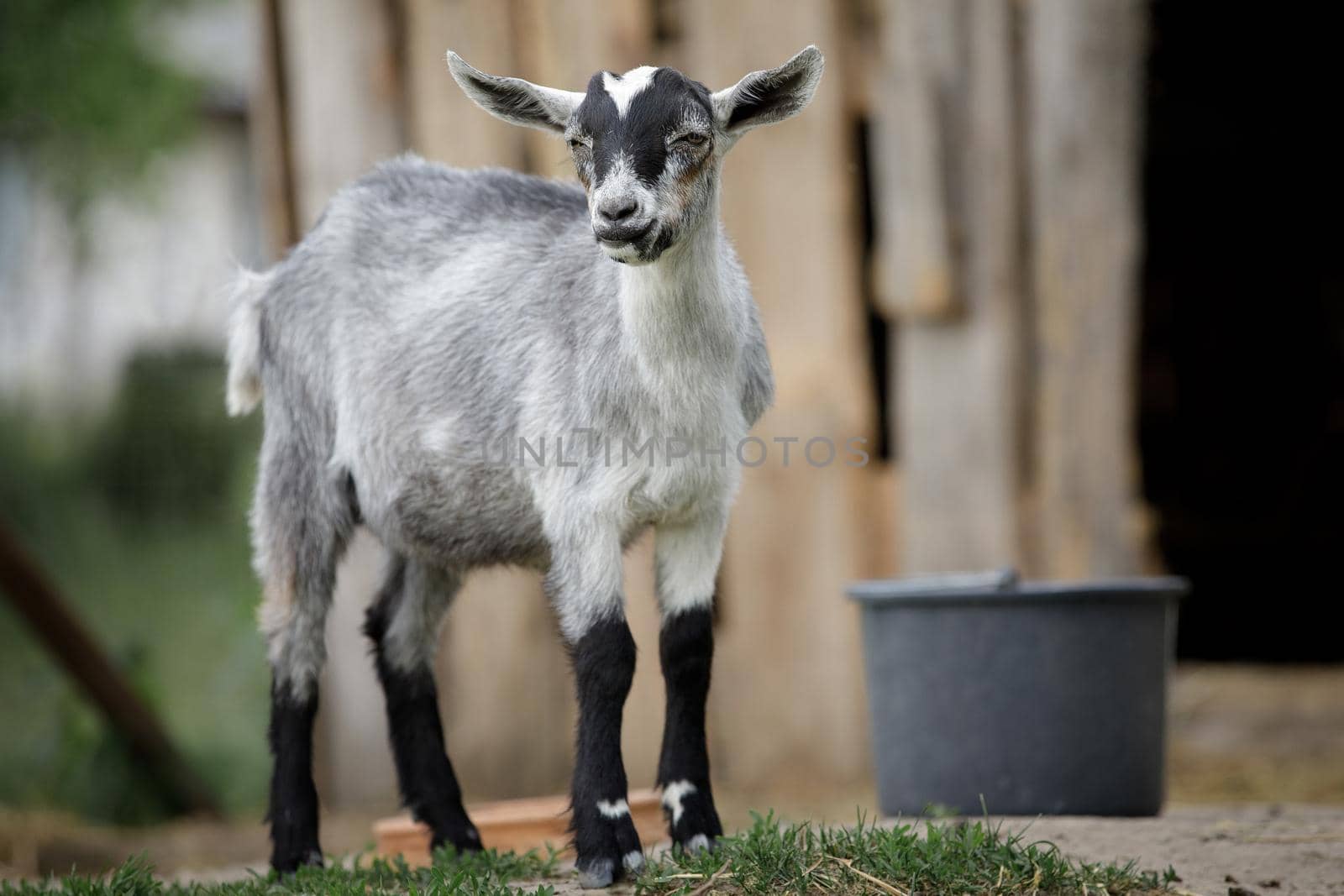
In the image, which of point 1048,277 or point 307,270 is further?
point 1048,277

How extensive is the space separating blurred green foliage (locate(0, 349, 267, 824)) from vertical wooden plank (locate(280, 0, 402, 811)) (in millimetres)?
1309

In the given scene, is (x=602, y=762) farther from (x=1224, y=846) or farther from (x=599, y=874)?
(x=1224, y=846)

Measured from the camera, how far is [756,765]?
→ 7316mm

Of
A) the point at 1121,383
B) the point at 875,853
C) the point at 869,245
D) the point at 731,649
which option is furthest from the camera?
the point at 869,245

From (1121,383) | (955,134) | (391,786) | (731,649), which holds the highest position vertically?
(955,134)

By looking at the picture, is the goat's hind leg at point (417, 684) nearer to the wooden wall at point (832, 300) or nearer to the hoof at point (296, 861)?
the hoof at point (296, 861)

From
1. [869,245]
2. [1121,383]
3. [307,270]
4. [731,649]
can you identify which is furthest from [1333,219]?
[307,270]

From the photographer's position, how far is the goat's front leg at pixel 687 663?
4176mm

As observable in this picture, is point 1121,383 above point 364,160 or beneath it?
beneath

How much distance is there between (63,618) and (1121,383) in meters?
5.12

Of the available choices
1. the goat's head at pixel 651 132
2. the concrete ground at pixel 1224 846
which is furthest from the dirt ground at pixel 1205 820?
the goat's head at pixel 651 132

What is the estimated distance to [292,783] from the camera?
186 inches

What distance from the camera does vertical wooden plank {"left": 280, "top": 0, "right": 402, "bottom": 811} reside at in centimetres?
772

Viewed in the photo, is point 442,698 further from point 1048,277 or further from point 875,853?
point 875,853
